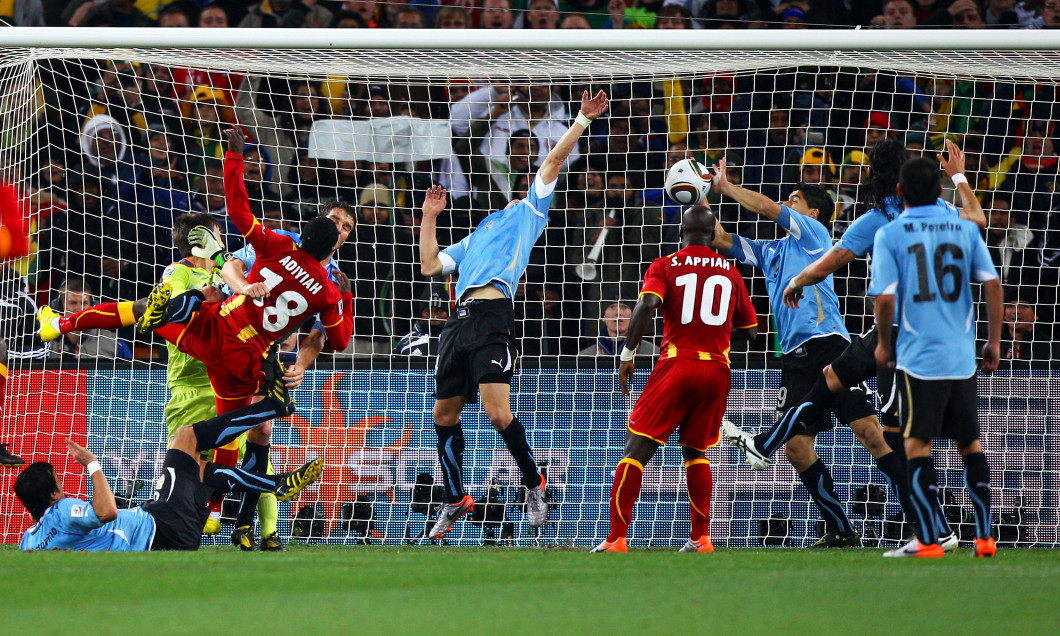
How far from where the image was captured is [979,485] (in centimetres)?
535

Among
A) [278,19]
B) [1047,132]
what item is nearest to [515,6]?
[278,19]

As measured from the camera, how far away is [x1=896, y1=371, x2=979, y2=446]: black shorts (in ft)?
17.3

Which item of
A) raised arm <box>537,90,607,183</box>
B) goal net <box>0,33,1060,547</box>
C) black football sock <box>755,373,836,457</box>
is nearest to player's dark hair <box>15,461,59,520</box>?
goal net <box>0,33,1060,547</box>

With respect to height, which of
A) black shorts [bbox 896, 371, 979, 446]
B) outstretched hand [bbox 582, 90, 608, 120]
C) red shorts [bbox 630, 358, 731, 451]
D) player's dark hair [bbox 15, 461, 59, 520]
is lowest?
player's dark hair [bbox 15, 461, 59, 520]

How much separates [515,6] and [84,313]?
620 centimetres

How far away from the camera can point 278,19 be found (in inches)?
453

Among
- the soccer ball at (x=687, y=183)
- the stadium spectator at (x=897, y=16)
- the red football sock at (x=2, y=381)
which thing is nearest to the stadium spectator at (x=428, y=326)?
the red football sock at (x=2, y=381)

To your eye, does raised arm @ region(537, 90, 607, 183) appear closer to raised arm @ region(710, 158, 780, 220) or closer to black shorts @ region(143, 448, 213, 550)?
raised arm @ region(710, 158, 780, 220)

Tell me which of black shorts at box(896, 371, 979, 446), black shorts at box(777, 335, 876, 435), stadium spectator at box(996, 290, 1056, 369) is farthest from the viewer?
stadium spectator at box(996, 290, 1056, 369)

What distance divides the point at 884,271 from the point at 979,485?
103cm

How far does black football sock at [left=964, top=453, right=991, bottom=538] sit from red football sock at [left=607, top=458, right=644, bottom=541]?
5.24 ft

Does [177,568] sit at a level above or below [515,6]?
below

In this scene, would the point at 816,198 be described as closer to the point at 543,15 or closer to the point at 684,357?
the point at 684,357

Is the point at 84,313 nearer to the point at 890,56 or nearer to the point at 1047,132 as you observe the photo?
the point at 890,56
